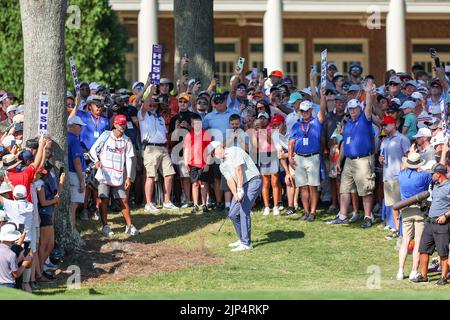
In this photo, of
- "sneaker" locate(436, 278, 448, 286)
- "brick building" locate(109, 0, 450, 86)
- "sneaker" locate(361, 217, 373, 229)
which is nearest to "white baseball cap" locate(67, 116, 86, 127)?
"sneaker" locate(361, 217, 373, 229)

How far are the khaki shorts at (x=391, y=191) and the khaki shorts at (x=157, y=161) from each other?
3689 mm

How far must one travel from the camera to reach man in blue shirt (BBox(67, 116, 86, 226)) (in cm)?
1694

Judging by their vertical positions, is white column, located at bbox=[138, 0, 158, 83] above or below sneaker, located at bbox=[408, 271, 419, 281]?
above

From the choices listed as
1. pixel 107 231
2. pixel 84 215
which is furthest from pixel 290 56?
pixel 107 231

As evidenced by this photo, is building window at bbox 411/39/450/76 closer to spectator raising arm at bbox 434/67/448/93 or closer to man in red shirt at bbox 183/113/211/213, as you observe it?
spectator raising arm at bbox 434/67/448/93

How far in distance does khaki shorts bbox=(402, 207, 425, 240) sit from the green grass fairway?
615mm

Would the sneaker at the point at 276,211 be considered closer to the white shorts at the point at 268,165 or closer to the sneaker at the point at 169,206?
the white shorts at the point at 268,165

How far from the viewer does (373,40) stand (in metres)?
35.7

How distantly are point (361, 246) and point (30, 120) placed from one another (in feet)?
17.3

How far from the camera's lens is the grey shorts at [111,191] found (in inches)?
684

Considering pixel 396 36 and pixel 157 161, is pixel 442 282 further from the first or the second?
pixel 396 36

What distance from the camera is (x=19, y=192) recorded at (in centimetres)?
1404

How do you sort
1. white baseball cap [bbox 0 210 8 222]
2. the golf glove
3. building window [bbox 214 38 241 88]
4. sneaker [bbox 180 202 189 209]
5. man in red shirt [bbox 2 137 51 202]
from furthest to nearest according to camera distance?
building window [bbox 214 38 241 88], sneaker [bbox 180 202 189 209], the golf glove, man in red shirt [bbox 2 137 51 202], white baseball cap [bbox 0 210 8 222]

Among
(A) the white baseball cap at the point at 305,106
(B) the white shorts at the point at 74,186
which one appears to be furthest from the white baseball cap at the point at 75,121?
(A) the white baseball cap at the point at 305,106
